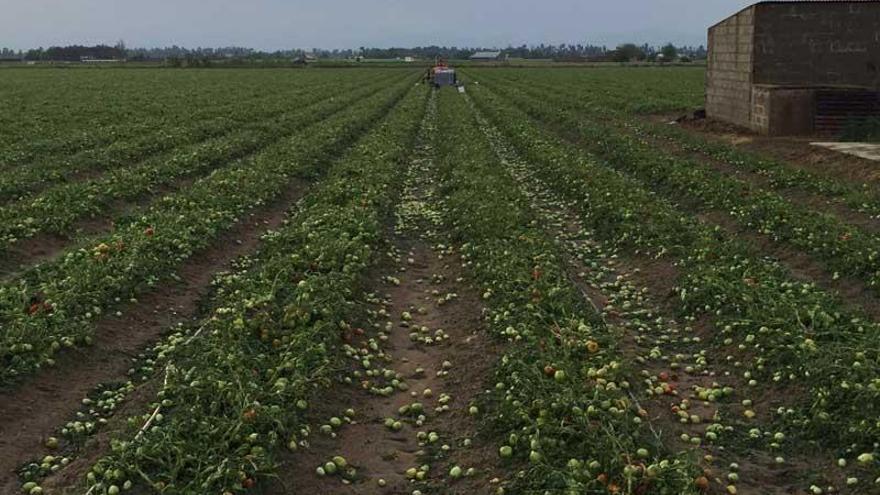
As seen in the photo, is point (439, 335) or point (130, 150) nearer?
point (439, 335)

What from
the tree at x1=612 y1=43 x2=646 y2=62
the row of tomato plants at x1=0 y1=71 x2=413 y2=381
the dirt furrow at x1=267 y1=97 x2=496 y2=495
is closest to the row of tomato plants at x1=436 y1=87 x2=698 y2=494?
the dirt furrow at x1=267 y1=97 x2=496 y2=495

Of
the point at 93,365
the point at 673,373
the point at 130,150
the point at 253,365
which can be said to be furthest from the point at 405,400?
the point at 130,150

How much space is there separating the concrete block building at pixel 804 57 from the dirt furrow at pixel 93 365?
61.9ft

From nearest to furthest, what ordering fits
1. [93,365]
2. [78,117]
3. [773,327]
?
1. [93,365]
2. [773,327]
3. [78,117]

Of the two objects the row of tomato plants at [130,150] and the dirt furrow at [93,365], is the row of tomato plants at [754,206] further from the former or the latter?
the row of tomato plants at [130,150]

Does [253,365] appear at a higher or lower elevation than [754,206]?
lower

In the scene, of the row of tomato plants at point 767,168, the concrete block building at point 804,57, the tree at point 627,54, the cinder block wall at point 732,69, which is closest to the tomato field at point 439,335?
the row of tomato plants at point 767,168

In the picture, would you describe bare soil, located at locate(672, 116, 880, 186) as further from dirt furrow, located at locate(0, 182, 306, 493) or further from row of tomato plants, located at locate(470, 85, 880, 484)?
dirt furrow, located at locate(0, 182, 306, 493)

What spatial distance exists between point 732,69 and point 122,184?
67.7 feet

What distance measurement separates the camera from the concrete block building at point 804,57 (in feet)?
76.1

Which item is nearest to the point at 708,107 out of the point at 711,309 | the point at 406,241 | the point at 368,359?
the point at 406,241

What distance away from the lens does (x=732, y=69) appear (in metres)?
26.5

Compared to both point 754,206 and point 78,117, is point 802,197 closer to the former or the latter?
point 754,206

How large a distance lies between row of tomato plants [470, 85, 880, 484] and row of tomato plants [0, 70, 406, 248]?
8.21 m
